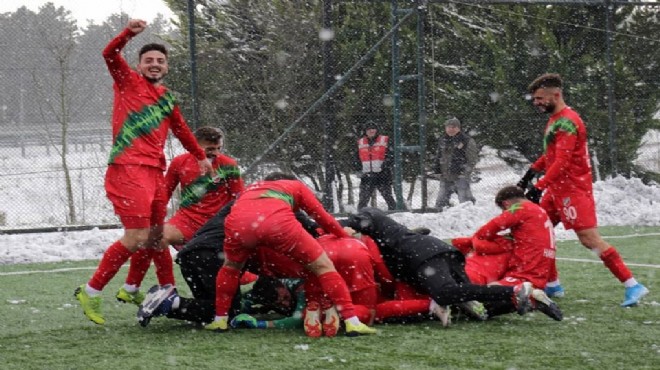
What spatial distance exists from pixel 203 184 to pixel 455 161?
6.70 meters

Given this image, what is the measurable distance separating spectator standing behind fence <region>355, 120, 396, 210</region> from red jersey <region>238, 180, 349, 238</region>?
728cm

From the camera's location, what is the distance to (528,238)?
6344mm

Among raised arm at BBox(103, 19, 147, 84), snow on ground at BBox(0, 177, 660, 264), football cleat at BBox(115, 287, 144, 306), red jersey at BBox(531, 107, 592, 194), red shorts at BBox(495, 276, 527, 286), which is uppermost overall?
raised arm at BBox(103, 19, 147, 84)

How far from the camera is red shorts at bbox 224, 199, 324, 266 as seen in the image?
219 inches

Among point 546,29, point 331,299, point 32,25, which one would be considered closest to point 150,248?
point 331,299

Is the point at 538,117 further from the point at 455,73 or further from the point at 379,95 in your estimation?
the point at 379,95

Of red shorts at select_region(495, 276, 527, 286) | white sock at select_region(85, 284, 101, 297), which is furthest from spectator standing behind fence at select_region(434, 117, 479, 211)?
white sock at select_region(85, 284, 101, 297)

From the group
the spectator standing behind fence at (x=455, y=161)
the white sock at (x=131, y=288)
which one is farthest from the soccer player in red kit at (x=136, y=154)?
the spectator standing behind fence at (x=455, y=161)

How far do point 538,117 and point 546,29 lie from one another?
4.43 feet

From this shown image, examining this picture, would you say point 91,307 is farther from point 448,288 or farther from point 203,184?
point 448,288

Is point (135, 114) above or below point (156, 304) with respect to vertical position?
above

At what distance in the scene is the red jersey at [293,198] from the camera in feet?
19.0

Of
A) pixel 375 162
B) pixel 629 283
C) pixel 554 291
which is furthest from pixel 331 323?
pixel 375 162

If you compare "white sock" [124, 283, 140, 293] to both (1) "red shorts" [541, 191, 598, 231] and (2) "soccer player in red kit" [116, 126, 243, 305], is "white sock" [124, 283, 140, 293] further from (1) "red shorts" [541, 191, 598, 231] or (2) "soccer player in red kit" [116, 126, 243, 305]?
(1) "red shorts" [541, 191, 598, 231]
